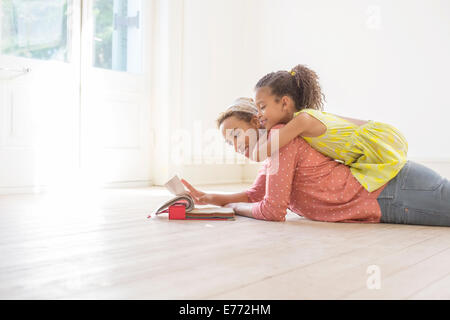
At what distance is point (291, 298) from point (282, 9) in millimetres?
3709

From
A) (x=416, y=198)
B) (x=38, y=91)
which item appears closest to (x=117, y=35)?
(x=38, y=91)

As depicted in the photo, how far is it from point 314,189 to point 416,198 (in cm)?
35

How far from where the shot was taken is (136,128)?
12.0 feet

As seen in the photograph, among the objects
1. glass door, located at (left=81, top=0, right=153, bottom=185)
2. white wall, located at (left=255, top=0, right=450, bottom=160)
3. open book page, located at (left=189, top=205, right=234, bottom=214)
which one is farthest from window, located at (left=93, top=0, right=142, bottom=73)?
open book page, located at (left=189, top=205, right=234, bottom=214)

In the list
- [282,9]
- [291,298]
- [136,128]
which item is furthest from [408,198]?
[282,9]

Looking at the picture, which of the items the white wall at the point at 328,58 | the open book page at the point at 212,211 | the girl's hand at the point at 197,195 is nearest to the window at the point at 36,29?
the white wall at the point at 328,58

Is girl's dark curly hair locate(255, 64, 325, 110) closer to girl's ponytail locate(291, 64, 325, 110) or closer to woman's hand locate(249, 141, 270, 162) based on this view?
girl's ponytail locate(291, 64, 325, 110)

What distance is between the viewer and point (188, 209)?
1.84 metres

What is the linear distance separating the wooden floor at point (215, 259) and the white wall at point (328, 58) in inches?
78.0

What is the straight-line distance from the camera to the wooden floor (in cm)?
88

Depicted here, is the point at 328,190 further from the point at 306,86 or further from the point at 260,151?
the point at 306,86

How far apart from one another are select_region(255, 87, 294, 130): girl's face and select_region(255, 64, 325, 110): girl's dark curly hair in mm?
18

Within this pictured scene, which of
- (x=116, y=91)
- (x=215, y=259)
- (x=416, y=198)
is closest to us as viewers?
(x=215, y=259)

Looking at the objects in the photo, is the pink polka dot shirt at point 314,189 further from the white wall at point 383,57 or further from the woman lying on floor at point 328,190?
the white wall at point 383,57
